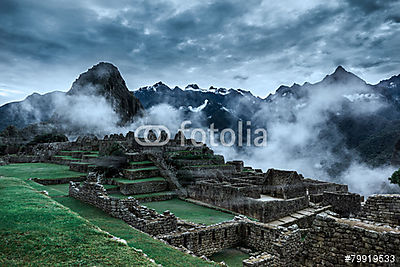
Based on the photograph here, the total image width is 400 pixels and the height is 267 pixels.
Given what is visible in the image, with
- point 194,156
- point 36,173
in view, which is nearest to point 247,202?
point 194,156

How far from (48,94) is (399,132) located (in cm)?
10184

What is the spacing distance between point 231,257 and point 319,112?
4930cm

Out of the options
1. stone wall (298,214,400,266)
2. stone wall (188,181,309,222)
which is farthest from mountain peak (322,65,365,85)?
stone wall (298,214,400,266)

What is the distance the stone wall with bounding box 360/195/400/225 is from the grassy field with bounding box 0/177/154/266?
505 cm

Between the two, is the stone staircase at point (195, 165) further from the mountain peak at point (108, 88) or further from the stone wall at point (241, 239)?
the mountain peak at point (108, 88)

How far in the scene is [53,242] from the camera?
4.79 metres

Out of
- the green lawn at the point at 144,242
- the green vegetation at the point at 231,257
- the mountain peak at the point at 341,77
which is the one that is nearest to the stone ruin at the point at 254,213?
the green vegetation at the point at 231,257

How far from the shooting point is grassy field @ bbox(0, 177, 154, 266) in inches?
163

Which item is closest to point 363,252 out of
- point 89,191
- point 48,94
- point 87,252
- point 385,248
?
point 385,248

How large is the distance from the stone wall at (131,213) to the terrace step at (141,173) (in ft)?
33.8

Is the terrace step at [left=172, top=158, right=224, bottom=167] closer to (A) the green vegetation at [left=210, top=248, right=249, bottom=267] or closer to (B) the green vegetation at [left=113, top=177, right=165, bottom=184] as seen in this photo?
(B) the green vegetation at [left=113, top=177, right=165, bottom=184]

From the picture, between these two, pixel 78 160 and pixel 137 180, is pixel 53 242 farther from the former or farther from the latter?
pixel 78 160

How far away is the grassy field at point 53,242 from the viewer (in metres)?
4.14

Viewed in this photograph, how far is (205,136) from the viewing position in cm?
5397
